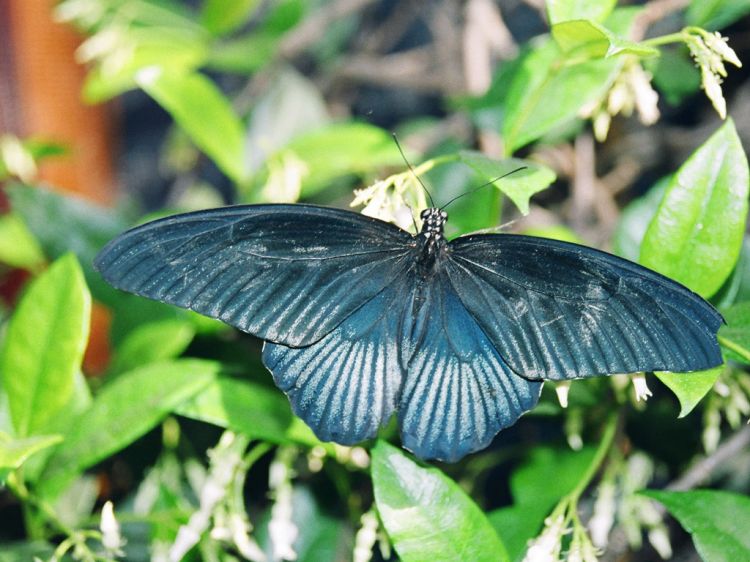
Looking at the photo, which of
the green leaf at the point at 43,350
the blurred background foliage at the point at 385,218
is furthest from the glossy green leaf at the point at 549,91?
the green leaf at the point at 43,350

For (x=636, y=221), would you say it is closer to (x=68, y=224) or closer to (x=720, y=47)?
(x=720, y=47)

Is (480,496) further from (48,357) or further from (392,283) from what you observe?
(48,357)

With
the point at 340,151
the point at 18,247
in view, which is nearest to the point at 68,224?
the point at 18,247

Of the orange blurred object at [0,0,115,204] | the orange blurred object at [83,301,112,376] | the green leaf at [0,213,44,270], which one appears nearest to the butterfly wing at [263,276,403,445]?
the green leaf at [0,213,44,270]

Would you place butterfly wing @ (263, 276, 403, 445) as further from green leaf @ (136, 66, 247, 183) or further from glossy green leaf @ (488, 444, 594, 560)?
green leaf @ (136, 66, 247, 183)

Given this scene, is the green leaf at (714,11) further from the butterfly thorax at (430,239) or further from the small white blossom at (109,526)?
the small white blossom at (109,526)

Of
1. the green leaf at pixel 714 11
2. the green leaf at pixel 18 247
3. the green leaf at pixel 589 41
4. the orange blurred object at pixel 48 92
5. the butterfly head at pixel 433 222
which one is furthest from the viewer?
the orange blurred object at pixel 48 92
